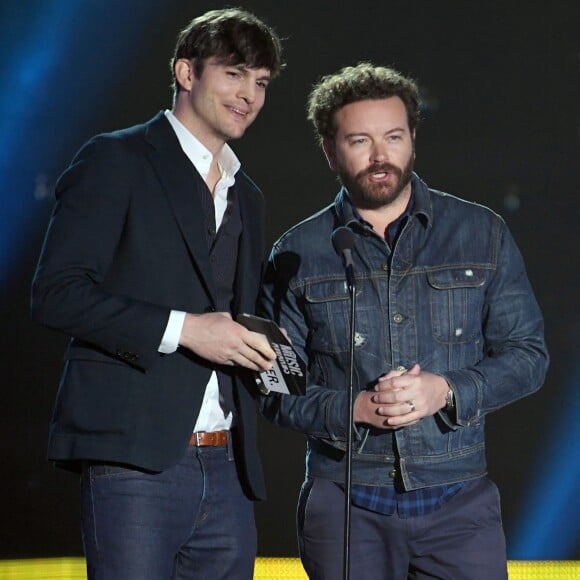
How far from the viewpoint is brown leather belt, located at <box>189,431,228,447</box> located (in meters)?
2.66

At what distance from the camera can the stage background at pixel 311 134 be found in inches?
171

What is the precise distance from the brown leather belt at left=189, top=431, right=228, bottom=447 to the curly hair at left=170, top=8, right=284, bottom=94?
92 centimetres

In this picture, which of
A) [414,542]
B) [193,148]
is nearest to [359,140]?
[193,148]

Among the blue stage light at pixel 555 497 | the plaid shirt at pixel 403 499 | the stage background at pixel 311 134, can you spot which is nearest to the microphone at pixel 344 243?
the plaid shirt at pixel 403 499

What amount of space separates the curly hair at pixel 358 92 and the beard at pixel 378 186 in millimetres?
174

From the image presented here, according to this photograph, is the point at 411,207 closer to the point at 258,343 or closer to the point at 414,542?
the point at 258,343

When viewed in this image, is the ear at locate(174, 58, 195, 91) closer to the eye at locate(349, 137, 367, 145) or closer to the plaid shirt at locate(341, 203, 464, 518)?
the eye at locate(349, 137, 367, 145)

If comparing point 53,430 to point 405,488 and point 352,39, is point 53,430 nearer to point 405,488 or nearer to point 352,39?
point 405,488

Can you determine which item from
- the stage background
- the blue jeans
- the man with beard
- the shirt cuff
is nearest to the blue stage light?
the stage background

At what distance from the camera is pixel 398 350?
109 inches

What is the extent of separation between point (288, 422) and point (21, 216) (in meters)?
1.98

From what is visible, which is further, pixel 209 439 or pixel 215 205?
pixel 215 205

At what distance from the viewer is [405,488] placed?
268 cm

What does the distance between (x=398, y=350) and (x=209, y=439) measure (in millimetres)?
522
